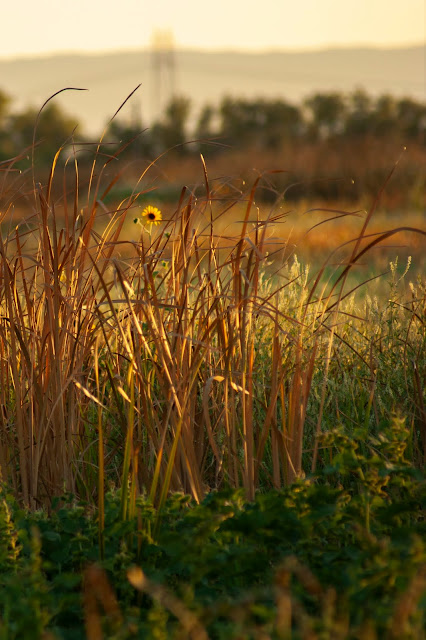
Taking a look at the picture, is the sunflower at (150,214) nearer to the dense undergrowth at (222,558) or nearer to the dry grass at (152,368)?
the dry grass at (152,368)

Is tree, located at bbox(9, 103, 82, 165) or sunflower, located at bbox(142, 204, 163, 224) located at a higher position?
sunflower, located at bbox(142, 204, 163, 224)

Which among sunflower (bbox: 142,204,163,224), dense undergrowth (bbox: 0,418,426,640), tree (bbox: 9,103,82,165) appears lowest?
tree (bbox: 9,103,82,165)

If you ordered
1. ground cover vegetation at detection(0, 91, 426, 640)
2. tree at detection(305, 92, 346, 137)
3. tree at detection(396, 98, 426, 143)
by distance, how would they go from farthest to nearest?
tree at detection(305, 92, 346, 137) < tree at detection(396, 98, 426, 143) < ground cover vegetation at detection(0, 91, 426, 640)

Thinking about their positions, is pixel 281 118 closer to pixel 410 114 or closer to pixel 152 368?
pixel 410 114

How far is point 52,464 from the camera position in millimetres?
2281

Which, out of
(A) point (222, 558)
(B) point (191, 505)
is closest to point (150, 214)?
(B) point (191, 505)

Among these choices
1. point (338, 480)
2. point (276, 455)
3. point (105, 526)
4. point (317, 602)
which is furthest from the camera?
point (338, 480)

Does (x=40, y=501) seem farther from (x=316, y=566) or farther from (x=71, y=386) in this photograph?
(x=316, y=566)

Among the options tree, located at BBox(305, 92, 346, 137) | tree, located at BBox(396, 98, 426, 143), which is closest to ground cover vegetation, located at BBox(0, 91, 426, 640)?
tree, located at BBox(396, 98, 426, 143)

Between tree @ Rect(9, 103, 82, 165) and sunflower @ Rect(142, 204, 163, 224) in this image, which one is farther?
tree @ Rect(9, 103, 82, 165)

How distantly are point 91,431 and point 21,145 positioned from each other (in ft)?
123

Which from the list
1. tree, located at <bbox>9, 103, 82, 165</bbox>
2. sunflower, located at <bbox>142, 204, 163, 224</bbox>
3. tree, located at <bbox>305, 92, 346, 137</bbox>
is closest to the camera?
sunflower, located at <bbox>142, 204, 163, 224</bbox>

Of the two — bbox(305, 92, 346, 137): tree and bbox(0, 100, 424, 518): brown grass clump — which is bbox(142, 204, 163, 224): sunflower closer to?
bbox(0, 100, 424, 518): brown grass clump

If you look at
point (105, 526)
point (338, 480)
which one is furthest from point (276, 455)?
point (105, 526)
